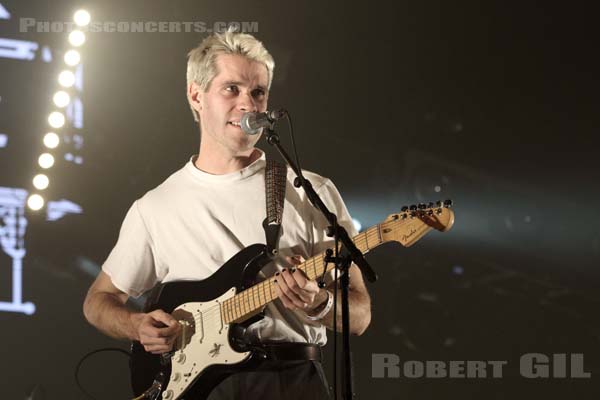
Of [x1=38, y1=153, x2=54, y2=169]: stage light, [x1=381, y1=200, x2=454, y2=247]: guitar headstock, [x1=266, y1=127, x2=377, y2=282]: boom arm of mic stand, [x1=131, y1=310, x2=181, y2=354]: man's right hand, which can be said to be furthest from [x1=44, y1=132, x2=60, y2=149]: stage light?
[x1=381, y1=200, x2=454, y2=247]: guitar headstock

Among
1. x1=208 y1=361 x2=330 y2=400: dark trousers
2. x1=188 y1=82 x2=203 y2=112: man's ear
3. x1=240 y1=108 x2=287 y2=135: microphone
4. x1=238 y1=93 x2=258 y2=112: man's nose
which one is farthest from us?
x1=188 y1=82 x2=203 y2=112: man's ear

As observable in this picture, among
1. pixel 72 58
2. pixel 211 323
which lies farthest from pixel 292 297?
pixel 72 58

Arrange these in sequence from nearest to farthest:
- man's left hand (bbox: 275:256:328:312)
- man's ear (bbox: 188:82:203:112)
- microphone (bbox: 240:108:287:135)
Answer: microphone (bbox: 240:108:287:135), man's left hand (bbox: 275:256:328:312), man's ear (bbox: 188:82:203:112)

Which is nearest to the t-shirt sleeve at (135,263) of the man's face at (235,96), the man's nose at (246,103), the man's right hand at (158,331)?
the man's right hand at (158,331)

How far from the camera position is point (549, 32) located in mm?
4172

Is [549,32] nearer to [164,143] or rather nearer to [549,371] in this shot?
[549,371]

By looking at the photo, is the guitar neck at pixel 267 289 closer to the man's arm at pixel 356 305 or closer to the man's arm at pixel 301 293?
the man's arm at pixel 301 293

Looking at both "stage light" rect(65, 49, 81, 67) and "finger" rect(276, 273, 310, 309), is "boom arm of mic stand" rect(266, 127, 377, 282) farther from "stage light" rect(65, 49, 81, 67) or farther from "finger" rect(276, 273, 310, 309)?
"stage light" rect(65, 49, 81, 67)

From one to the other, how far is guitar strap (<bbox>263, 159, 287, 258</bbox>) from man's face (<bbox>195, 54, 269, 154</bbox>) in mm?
150

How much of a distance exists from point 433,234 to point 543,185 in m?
0.61

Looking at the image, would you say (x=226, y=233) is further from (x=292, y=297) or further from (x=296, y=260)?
(x=292, y=297)

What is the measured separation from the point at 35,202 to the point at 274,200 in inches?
61.3

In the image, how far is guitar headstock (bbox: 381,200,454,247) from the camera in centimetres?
256

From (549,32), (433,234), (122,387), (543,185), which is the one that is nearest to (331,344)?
(433,234)
